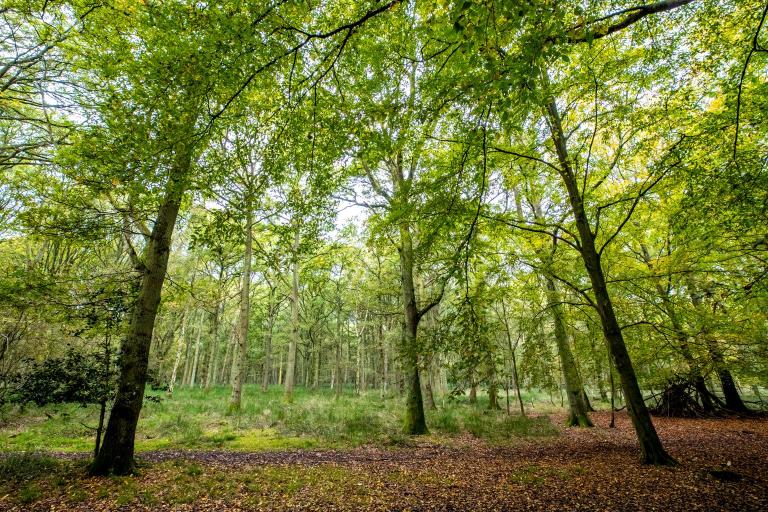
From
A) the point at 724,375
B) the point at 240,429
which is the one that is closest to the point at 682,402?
the point at 724,375

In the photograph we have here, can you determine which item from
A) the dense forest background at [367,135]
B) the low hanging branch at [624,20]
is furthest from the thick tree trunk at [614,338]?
the low hanging branch at [624,20]

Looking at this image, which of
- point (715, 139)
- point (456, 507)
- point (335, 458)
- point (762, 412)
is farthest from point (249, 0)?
point (762, 412)

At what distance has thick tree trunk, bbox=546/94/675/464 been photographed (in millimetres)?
6559

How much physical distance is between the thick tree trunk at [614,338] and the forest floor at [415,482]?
460 mm

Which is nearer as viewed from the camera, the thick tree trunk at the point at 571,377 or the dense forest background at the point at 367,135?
the dense forest background at the point at 367,135

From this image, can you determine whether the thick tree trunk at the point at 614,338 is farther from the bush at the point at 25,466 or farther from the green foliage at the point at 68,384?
the bush at the point at 25,466

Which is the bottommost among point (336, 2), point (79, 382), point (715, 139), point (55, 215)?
point (79, 382)

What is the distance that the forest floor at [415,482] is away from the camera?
490cm

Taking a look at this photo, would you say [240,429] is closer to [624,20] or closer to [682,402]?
[624,20]

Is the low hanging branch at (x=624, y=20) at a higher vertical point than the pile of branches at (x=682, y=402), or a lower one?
higher

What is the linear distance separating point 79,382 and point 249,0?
7.24 m

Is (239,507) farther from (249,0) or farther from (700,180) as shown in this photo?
(700,180)

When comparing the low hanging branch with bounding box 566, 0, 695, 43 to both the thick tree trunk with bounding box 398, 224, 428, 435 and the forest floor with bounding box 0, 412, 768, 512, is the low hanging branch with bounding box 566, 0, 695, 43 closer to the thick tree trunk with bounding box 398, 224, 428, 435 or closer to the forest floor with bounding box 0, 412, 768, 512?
the thick tree trunk with bounding box 398, 224, 428, 435

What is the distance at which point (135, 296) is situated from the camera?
6922 millimetres
